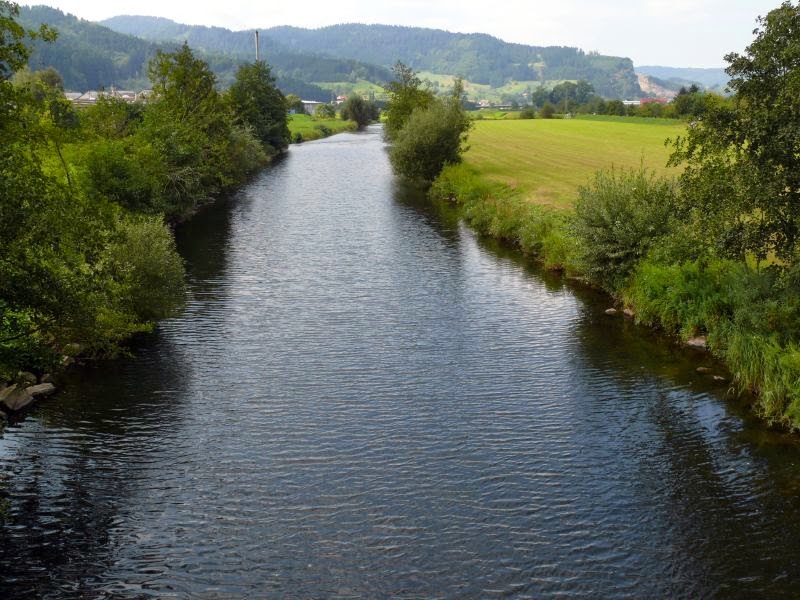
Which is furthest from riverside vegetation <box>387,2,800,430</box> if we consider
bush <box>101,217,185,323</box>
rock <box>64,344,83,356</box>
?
rock <box>64,344,83,356</box>

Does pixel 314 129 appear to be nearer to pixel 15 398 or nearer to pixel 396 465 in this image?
pixel 15 398

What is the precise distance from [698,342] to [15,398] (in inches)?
972

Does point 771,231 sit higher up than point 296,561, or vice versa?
point 771,231

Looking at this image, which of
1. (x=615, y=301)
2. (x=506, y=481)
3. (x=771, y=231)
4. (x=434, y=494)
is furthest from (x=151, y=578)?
(x=615, y=301)

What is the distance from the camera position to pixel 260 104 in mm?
104062

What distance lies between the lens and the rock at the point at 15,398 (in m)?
22.7

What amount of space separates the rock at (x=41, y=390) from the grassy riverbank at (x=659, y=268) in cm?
2210

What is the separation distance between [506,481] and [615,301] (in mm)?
18202

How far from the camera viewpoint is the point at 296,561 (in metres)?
15.7

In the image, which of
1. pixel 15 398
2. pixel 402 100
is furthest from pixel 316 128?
pixel 15 398

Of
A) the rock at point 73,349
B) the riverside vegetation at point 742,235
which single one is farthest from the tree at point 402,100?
the rock at point 73,349

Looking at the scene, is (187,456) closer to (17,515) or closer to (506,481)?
(17,515)

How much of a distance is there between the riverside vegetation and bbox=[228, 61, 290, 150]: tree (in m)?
70.9

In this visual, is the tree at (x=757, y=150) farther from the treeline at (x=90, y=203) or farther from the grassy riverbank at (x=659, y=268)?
the treeline at (x=90, y=203)
